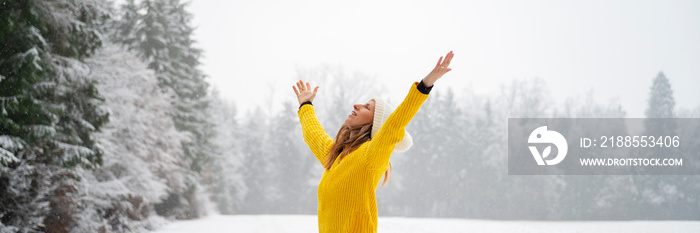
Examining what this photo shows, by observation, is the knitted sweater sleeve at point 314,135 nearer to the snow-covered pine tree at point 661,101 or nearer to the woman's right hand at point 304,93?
the woman's right hand at point 304,93

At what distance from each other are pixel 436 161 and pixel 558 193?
988 cm

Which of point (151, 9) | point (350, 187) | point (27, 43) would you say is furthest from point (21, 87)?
point (151, 9)

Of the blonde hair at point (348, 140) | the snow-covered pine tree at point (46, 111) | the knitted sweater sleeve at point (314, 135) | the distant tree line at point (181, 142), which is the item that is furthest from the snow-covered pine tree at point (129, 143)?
the blonde hair at point (348, 140)

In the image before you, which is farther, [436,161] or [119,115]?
[436,161]

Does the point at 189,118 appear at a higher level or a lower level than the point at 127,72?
higher

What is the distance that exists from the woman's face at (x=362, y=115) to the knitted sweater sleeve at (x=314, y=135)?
30 cm

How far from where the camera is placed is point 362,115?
2.73 meters

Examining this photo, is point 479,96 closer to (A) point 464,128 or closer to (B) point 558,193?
(A) point 464,128

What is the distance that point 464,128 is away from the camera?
1905 inches

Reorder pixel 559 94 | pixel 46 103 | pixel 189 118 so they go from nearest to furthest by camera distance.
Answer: pixel 46 103 < pixel 189 118 < pixel 559 94

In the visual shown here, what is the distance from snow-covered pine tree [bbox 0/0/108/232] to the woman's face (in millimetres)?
7826

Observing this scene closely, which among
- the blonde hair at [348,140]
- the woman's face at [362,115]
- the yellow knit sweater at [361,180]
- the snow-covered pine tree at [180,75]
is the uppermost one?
the snow-covered pine tree at [180,75]

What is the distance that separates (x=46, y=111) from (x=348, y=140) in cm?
902

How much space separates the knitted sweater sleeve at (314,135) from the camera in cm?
305
